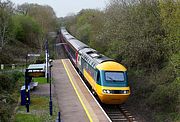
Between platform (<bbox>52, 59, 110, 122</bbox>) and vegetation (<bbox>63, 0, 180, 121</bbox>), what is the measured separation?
3832mm

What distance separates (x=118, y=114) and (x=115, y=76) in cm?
252

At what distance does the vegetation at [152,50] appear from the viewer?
22812mm

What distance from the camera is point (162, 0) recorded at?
1003 inches

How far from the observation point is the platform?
19.8m

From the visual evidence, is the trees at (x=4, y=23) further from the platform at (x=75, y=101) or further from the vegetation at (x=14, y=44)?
the platform at (x=75, y=101)

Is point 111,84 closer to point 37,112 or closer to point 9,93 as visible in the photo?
point 37,112

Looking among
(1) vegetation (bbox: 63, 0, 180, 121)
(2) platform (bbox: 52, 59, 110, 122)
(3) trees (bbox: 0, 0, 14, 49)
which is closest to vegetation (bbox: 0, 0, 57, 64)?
(3) trees (bbox: 0, 0, 14, 49)

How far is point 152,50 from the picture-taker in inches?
1110

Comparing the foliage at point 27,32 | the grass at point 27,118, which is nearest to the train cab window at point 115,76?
the grass at point 27,118

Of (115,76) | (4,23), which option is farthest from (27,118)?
(4,23)

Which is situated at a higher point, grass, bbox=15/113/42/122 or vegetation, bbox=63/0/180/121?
vegetation, bbox=63/0/180/121

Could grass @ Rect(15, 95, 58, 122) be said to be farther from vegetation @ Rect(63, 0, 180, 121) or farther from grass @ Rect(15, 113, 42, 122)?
vegetation @ Rect(63, 0, 180, 121)

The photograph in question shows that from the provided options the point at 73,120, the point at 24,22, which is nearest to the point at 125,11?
the point at 73,120

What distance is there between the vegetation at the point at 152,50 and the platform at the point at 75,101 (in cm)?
383
